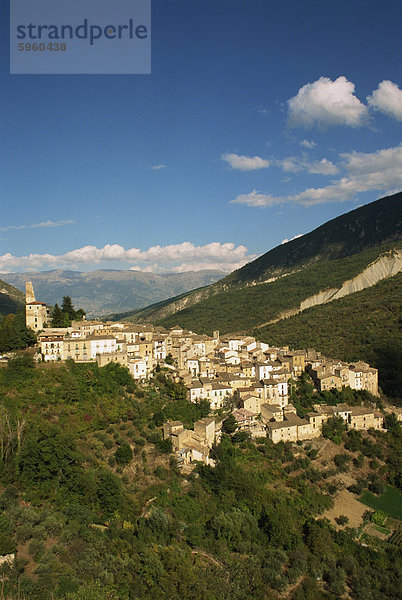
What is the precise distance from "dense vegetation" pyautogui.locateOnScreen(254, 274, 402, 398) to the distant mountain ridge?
11544 mm

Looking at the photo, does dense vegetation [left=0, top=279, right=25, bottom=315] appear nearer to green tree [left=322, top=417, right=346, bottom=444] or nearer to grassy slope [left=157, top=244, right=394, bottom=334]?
grassy slope [left=157, top=244, right=394, bottom=334]

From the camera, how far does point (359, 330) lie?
6081 centimetres

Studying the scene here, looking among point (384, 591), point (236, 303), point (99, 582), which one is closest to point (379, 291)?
point (236, 303)

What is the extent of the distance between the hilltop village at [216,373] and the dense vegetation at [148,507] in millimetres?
1405

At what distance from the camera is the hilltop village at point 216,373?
32.0m

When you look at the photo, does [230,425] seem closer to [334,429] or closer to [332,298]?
[334,429]

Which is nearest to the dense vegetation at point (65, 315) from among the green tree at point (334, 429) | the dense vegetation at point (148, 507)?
the dense vegetation at point (148, 507)

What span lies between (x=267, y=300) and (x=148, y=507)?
250 feet

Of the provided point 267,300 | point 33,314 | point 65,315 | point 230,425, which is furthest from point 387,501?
point 267,300

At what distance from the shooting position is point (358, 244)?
405 feet

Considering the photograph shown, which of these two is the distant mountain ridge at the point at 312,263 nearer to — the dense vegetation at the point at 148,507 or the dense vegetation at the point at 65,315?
the dense vegetation at the point at 65,315

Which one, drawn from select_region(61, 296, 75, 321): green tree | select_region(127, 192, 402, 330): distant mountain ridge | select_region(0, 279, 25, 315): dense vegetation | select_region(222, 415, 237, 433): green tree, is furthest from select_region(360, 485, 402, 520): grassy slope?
select_region(0, 279, 25, 315): dense vegetation

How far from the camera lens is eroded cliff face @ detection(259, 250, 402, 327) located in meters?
87.1

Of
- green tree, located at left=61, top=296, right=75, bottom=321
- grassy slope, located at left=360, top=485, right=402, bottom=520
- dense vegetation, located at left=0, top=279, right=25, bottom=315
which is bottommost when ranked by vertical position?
grassy slope, located at left=360, top=485, right=402, bottom=520
